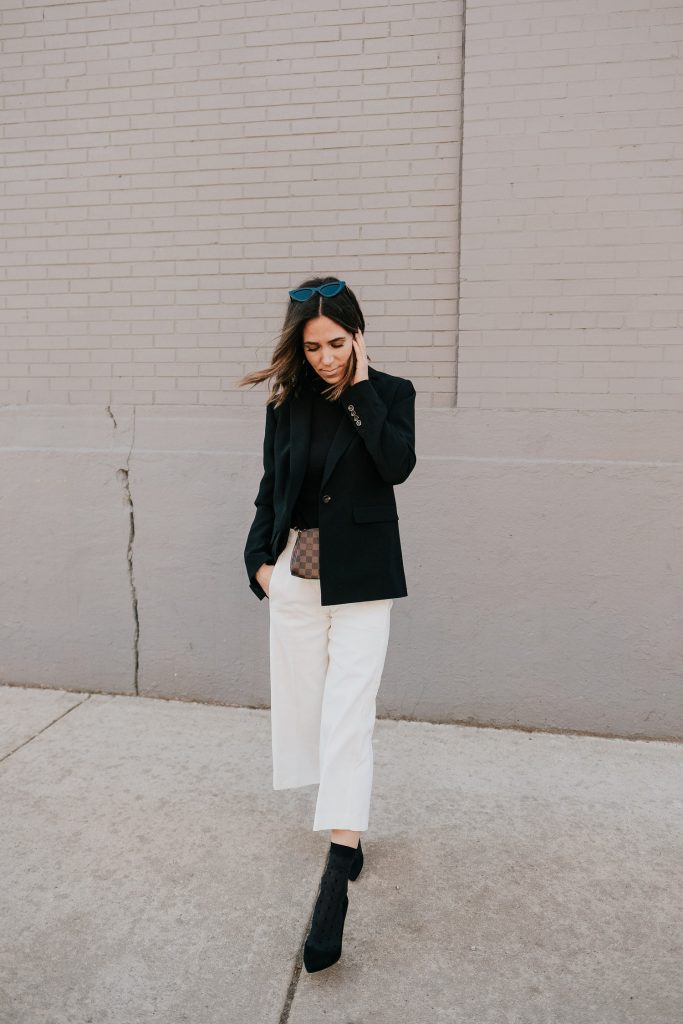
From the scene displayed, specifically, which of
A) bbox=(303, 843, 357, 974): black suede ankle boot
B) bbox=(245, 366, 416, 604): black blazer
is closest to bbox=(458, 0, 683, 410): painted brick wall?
bbox=(245, 366, 416, 604): black blazer

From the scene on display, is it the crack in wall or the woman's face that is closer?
the woman's face

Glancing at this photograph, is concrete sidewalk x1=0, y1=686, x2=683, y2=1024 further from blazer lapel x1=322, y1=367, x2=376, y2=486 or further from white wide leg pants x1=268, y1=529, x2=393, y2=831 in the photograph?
blazer lapel x1=322, y1=367, x2=376, y2=486

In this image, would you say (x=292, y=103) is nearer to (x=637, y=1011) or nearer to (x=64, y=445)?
(x=64, y=445)

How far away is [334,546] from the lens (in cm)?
241

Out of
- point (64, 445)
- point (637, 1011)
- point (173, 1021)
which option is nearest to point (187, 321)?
point (64, 445)

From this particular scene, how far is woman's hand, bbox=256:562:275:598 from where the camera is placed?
2.58m

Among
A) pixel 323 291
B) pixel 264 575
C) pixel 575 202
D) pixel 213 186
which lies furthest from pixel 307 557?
pixel 213 186

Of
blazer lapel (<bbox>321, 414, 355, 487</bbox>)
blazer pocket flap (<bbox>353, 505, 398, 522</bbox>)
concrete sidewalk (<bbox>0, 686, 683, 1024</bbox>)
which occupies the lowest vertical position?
concrete sidewalk (<bbox>0, 686, 683, 1024</bbox>)

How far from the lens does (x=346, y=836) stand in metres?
2.35

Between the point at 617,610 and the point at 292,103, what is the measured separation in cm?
288

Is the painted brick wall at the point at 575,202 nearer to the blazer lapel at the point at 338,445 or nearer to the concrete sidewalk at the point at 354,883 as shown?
the blazer lapel at the point at 338,445

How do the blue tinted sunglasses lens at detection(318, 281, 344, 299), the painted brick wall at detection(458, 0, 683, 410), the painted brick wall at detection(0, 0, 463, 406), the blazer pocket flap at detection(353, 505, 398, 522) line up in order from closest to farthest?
the blue tinted sunglasses lens at detection(318, 281, 344, 299) → the blazer pocket flap at detection(353, 505, 398, 522) → the painted brick wall at detection(458, 0, 683, 410) → the painted brick wall at detection(0, 0, 463, 406)

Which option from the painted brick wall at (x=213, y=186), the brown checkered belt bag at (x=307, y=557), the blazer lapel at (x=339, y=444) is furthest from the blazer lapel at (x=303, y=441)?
the painted brick wall at (x=213, y=186)

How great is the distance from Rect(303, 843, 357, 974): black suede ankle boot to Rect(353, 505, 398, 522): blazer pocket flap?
98 centimetres
